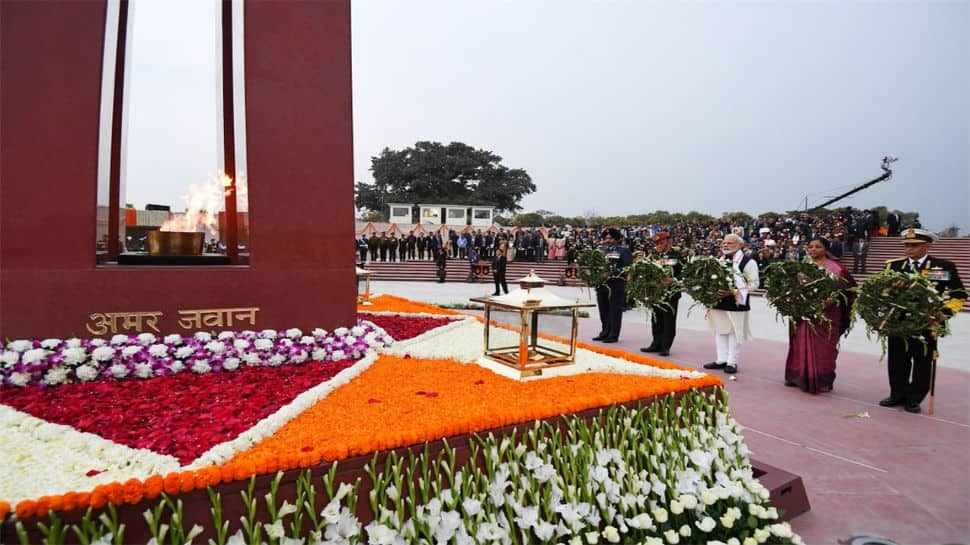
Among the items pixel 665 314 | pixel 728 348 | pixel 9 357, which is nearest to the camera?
pixel 9 357

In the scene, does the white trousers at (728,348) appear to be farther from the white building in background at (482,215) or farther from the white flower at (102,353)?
the white building in background at (482,215)

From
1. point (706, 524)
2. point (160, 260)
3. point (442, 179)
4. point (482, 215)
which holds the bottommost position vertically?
point (706, 524)

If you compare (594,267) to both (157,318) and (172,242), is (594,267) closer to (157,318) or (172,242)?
(172,242)

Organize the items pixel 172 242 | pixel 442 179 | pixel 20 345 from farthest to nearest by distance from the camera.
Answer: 1. pixel 442 179
2. pixel 172 242
3. pixel 20 345

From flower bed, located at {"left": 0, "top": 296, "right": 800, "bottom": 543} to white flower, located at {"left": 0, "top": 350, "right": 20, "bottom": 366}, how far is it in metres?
0.23

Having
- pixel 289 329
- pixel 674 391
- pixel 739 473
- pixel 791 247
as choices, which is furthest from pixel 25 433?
pixel 791 247

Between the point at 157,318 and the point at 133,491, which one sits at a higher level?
the point at 157,318

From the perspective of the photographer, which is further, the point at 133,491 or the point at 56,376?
the point at 56,376

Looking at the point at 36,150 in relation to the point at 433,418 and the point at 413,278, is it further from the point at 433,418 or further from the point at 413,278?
the point at 413,278

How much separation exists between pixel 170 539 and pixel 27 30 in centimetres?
379

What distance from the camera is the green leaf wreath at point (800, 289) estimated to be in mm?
5031

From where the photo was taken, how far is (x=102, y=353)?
11.5ft

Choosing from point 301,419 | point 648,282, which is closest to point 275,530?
point 301,419

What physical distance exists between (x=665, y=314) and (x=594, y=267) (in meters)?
1.32
